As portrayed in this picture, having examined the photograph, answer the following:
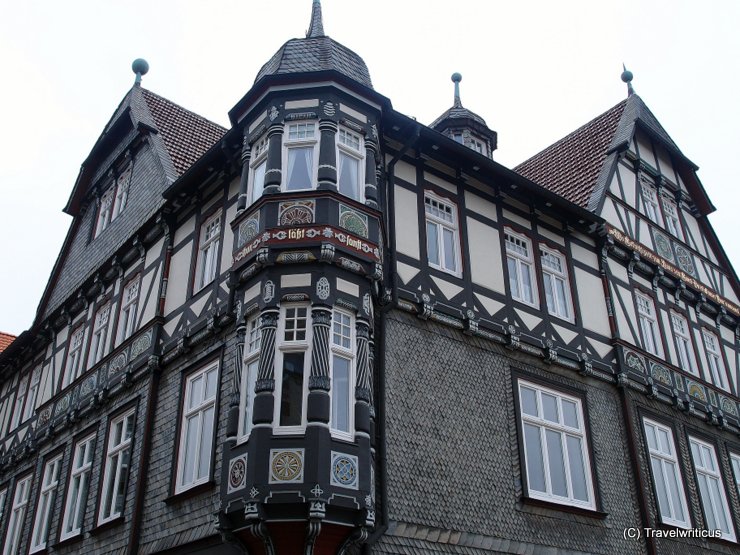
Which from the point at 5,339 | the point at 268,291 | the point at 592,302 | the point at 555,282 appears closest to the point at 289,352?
the point at 268,291

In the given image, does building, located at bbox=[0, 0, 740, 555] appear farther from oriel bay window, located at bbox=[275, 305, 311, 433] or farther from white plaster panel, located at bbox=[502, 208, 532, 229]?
white plaster panel, located at bbox=[502, 208, 532, 229]

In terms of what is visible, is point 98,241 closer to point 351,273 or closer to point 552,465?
point 351,273

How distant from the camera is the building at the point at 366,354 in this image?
39.5 ft

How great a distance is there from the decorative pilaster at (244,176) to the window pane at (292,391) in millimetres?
3438

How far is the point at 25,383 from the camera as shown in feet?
80.0

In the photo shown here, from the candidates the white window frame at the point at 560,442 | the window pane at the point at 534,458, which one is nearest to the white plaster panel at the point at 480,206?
the white window frame at the point at 560,442

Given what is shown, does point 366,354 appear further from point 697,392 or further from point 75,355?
point 75,355

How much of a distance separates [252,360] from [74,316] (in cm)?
1085

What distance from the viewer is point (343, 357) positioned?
40.2 ft

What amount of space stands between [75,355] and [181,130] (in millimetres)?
6628

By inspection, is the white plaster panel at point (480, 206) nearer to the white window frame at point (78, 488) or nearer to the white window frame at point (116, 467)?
the white window frame at point (116, 467)

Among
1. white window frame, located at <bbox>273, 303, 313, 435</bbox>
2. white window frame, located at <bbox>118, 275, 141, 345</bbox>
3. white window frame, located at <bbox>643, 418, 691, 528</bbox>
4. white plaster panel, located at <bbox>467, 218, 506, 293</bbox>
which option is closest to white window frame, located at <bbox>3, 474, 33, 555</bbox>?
white window frame, located at <bbox>118, 275, 141, 345</bbox>

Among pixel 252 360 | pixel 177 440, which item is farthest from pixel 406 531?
pixel 177 440

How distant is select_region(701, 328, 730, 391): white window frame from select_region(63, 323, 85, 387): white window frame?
51.8ft
